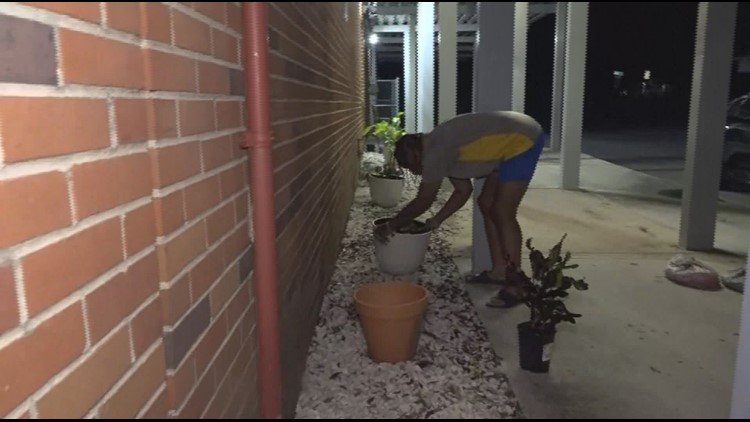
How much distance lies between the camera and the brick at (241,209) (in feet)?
5.13

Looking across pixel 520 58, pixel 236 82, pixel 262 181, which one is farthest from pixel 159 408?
pixel 520 58

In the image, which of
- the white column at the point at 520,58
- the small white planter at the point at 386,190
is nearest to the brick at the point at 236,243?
the small white planter at the point at 386,190

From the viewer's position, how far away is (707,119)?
498 cm

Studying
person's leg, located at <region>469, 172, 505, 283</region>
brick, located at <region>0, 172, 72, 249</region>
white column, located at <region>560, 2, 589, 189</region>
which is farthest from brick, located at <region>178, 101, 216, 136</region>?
white column, located at <region>560, 2, 589, 189</region>

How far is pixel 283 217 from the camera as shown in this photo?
220 centimetres

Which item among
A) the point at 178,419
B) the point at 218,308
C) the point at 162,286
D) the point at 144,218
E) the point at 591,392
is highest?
the point at 144,218

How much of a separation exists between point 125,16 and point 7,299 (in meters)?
0.48

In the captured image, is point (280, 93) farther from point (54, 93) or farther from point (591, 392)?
point (591, 392)

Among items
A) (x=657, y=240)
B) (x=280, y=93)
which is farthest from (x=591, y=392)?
(x=657, y=240)

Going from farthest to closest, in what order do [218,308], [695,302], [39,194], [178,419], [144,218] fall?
[695,302]
[218,308]
[178,419]
[144,218]
[39,194]

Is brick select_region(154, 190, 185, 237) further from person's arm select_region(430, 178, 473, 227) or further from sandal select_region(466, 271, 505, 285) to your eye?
sandal select_region(466, 271, 505, 285)

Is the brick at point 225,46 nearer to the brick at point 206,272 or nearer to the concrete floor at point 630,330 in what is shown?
the brick at point 206,272

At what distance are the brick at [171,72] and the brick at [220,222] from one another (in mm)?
295

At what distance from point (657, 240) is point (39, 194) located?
567cm
